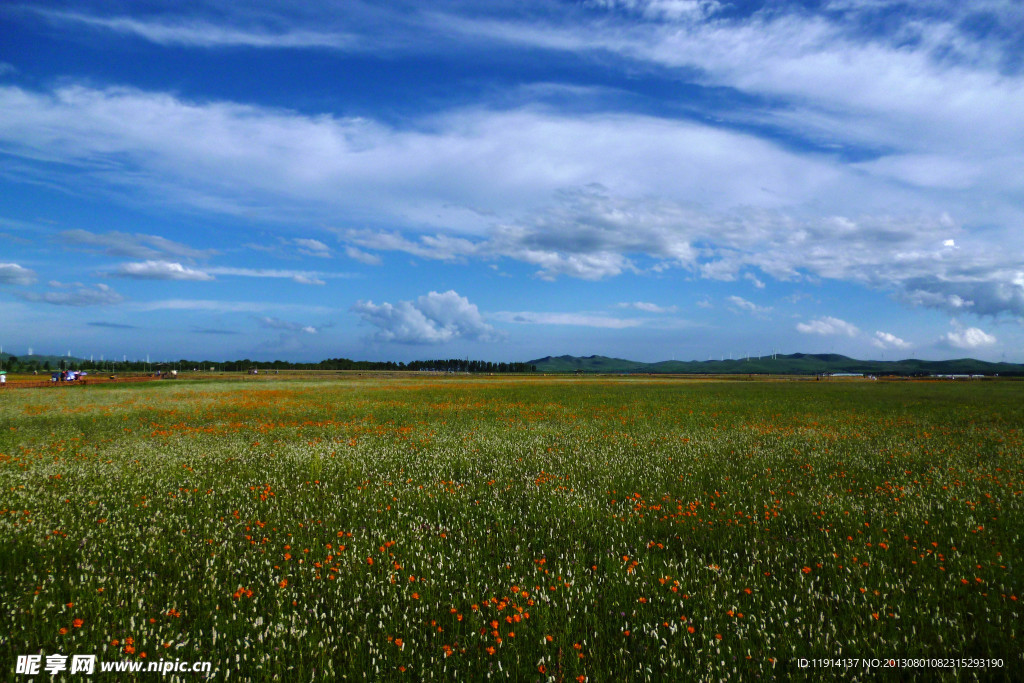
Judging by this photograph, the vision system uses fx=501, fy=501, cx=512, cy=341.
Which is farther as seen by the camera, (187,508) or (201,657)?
(187,508)

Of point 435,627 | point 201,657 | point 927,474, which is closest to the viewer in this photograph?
point 201,657

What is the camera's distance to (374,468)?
15789 millimetres

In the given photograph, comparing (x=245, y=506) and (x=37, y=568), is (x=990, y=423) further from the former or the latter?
(x=37, y=568)

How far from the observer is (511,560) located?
8.70 m

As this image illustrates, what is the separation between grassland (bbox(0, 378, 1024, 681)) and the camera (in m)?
6.11

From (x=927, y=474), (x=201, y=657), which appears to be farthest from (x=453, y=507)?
(x=927, y=474)

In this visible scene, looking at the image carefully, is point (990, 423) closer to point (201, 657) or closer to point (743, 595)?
point (743, 595)

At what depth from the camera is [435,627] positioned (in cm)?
657

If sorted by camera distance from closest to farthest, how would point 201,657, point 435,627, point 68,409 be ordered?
point 201,657
point 435,627
point 68,409

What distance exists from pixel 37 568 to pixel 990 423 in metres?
40.7

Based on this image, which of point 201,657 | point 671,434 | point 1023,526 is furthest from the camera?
point 671,434

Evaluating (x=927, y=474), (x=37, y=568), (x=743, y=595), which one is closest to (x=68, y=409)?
(x=37, y=568)

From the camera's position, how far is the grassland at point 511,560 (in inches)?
241

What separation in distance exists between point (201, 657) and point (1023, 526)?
602 inches
